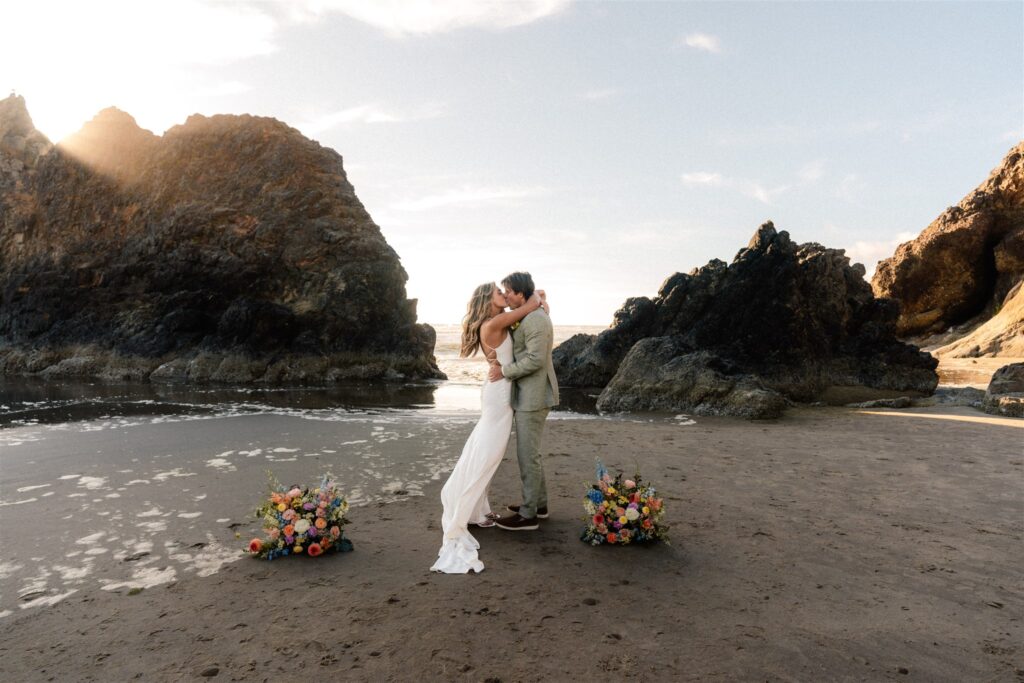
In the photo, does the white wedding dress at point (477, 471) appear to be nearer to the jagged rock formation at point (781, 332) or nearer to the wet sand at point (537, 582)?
the wet sand at point (537, 582)

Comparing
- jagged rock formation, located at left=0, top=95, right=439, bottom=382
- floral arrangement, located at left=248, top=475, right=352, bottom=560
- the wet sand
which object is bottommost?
the wet sand

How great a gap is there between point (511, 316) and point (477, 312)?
1.32 ft

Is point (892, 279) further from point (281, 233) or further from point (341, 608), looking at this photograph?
point (341, 608)

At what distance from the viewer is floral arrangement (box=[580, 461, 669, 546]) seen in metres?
5.90

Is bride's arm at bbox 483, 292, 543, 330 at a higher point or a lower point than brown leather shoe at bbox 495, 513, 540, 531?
higher

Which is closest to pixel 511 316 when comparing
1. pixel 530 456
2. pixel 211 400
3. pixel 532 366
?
pixel 532 366

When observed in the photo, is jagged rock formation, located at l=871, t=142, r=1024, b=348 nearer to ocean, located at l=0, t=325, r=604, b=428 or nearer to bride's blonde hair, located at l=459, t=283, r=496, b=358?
ocean, located at l=0, t=325, r=604, b=428

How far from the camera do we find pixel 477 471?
6.11 metres

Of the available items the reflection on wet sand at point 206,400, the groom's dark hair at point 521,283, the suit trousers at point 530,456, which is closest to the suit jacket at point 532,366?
the suit trousers at point 530,456

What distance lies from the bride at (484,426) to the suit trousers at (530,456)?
0.18 metres

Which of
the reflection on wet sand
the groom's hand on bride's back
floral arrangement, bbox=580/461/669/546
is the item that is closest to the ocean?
the reflection on wet sand

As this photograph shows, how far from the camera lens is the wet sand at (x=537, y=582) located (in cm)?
385

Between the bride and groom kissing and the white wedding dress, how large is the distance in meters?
0.01

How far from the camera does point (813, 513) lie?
697cm
